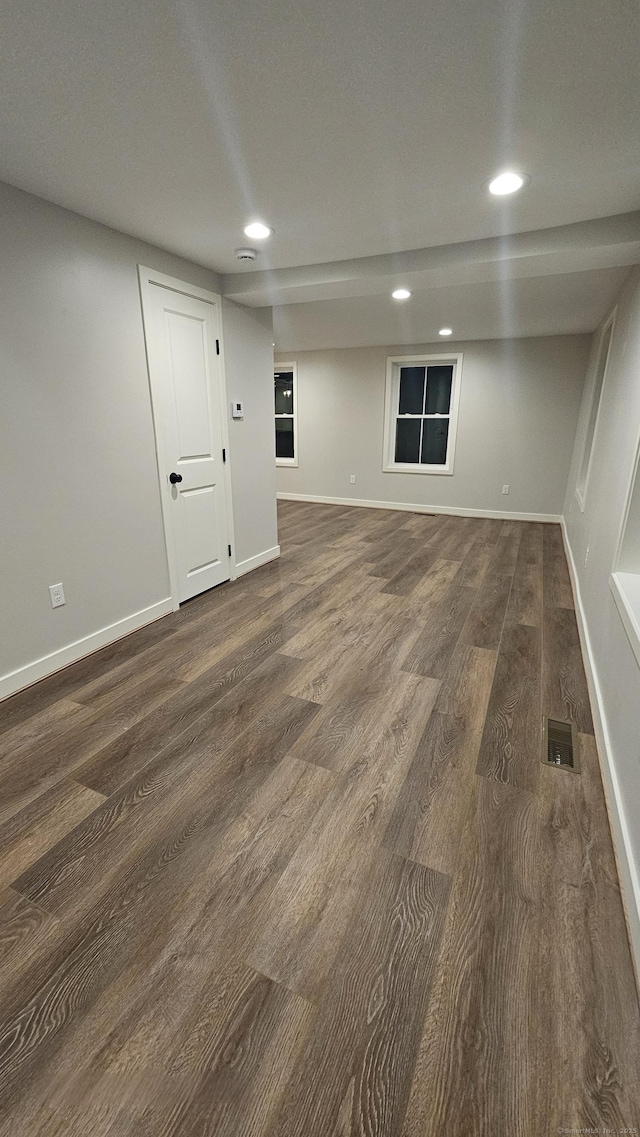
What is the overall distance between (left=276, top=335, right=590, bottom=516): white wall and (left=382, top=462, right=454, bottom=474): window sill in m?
0.07

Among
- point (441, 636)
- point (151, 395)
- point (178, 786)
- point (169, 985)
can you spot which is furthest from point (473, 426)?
point (169, 985)

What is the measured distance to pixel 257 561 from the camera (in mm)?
4277

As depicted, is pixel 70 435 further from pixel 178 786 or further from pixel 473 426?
pixel 473 426

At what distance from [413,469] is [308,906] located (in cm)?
616

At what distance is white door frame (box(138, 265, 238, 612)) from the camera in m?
2.77

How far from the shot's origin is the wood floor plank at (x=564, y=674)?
2184 mm

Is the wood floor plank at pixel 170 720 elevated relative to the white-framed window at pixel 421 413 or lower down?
lower down

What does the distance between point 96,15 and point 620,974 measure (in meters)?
2.84

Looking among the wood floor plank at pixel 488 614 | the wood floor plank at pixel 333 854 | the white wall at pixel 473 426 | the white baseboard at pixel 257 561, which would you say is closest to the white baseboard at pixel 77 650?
the white baseboard at pixel 257 561

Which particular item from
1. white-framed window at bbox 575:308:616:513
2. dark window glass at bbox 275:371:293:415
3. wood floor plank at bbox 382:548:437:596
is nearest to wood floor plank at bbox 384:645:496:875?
wood floor plank at bbox 382:548:437:596

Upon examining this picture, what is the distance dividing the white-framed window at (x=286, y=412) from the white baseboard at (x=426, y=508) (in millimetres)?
586

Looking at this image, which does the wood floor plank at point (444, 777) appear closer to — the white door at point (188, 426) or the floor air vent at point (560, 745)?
the floor air vent at point (560, 745)

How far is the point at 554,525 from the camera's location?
6023mm

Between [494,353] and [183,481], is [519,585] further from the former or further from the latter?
[494,353]
